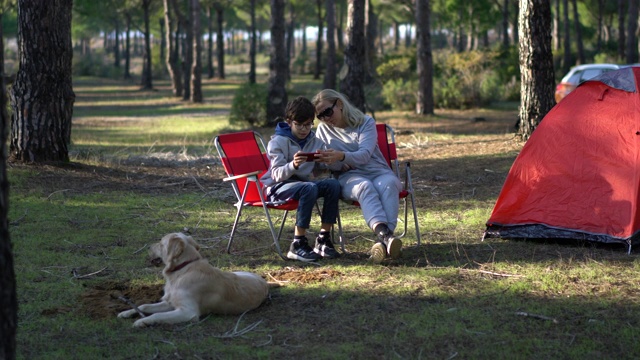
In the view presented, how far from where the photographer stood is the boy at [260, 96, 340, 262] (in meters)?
5.52

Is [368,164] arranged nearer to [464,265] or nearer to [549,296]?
[464,265]

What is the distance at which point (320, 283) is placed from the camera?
5020mm

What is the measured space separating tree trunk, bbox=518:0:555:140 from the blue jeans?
653cm

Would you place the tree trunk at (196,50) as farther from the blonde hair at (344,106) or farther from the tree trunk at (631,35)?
the blonde hair at (344,106)

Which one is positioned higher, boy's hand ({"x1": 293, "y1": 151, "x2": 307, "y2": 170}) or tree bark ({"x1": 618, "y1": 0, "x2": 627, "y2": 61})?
tree bark ({"x1": 618, "y1": 0, "x2": 627, "y2": 61})

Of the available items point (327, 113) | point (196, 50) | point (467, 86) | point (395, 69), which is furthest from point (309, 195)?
point (196, 50)

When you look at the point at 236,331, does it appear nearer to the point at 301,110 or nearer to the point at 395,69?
the point at 301,110

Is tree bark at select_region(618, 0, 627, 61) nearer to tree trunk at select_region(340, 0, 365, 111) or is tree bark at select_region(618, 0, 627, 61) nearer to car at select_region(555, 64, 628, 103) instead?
car at select_region(555, 64, 628, 103)

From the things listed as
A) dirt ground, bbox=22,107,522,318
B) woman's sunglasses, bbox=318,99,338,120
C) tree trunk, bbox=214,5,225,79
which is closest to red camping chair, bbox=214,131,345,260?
woman's sunglasses, bbox=318,99,338,120

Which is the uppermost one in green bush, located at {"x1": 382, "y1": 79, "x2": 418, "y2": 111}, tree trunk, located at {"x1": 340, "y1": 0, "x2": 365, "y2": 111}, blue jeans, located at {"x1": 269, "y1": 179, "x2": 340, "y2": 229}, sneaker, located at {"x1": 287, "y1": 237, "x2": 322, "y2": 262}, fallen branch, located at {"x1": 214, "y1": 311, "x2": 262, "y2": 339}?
tree trunk, located at {"x1": 340, "y1": 0, "x2": 365, "y2": 111}

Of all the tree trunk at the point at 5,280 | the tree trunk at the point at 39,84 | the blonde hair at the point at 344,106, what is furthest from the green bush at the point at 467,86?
the tree trunk at the point at 5,280

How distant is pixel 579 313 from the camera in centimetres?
435

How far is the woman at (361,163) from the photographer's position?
18.0ft

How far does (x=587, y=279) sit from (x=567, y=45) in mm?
29577
